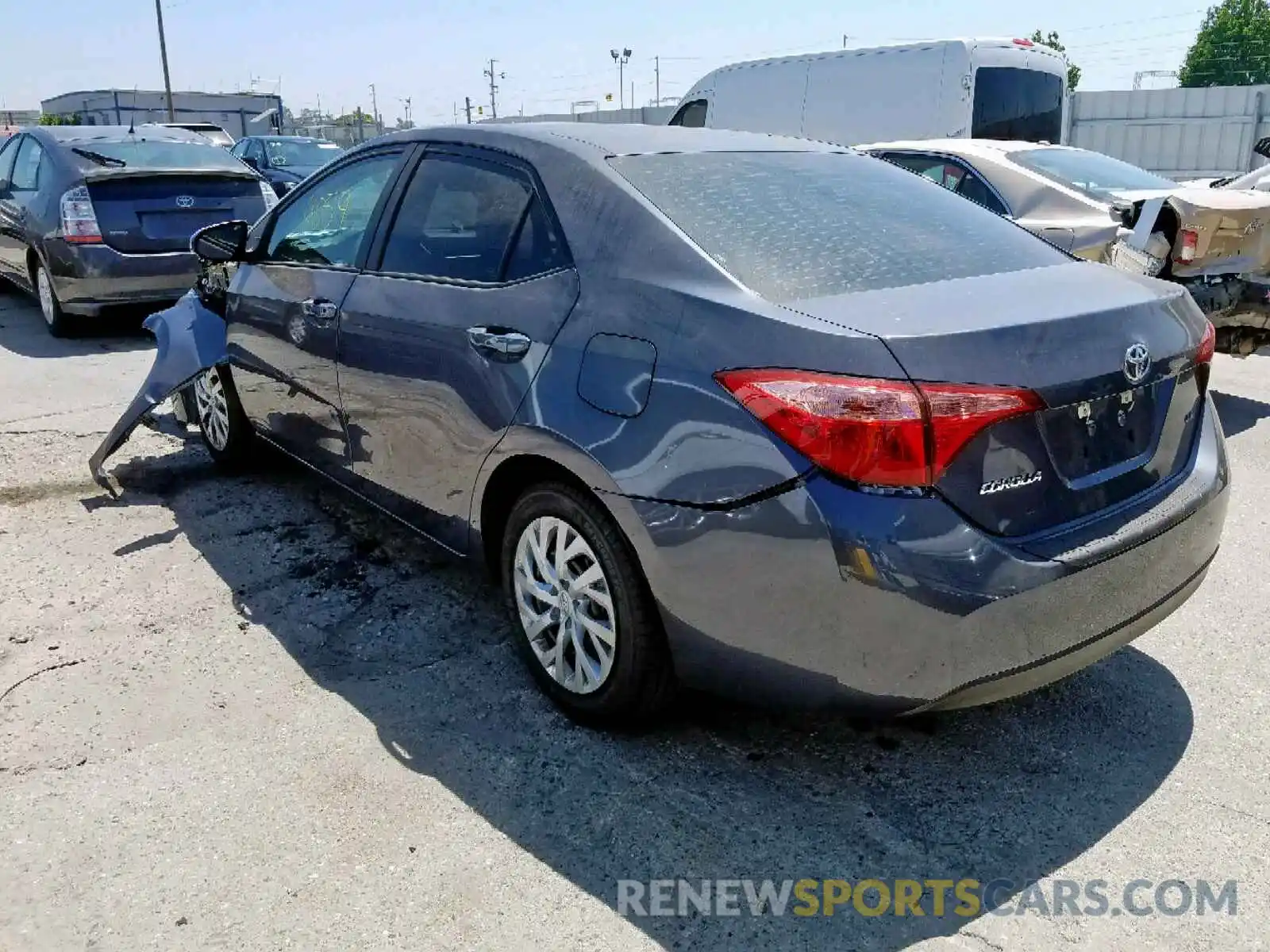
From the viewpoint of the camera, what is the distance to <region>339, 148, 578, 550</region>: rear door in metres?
2.93

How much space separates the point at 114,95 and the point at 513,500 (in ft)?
218

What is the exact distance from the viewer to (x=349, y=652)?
344 centimetres

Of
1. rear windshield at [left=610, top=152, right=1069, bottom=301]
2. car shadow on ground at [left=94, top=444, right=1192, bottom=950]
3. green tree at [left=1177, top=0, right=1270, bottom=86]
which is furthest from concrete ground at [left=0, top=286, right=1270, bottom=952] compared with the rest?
green tree at [left=1177, top=0, right=1270, bottom=86]

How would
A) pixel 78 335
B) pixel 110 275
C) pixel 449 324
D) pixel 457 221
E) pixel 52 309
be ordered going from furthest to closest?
pixel 78 335, pixel 52 309, pixel 110 275, pixel 457 221, pixel 449 324

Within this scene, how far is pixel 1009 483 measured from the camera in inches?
89.9

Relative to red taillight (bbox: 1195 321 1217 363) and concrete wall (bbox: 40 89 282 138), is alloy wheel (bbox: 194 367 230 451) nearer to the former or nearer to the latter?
red taillight (bbox: 1195 321 1217 363)

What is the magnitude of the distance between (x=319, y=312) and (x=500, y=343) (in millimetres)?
1150

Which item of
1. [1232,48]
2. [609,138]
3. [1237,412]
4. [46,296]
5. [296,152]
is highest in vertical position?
[1232,48]

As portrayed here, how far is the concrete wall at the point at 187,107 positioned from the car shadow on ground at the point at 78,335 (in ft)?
155

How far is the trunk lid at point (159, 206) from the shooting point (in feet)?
26.0

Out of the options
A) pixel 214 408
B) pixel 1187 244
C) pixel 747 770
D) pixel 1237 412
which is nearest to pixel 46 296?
pixel 214 408

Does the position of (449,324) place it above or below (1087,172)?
below

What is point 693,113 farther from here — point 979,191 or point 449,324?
point 449,324

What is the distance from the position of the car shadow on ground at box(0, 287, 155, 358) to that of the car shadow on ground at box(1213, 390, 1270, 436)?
763 cm
